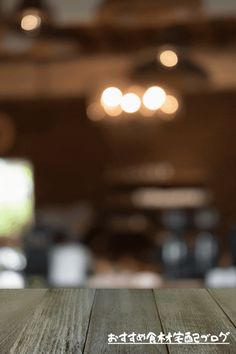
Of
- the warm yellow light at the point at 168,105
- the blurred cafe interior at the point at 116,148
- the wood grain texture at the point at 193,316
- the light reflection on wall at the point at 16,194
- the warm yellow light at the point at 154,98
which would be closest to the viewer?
the wood grain texture at the point at 193,316

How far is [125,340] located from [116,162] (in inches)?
381

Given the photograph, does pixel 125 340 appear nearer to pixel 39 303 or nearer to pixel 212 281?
pixel 39 303

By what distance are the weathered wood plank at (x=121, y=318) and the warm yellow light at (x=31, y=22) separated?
3.68 m

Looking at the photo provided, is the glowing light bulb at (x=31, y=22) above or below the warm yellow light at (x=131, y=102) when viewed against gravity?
above

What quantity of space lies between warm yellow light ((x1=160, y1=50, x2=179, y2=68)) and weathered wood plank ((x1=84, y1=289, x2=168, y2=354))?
176 inches

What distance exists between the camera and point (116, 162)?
431 inches

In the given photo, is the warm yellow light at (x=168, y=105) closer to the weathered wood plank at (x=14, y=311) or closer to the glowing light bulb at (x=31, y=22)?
the glowing light bulb at (x=31, y=22)

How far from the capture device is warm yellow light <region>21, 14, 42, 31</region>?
521 cm

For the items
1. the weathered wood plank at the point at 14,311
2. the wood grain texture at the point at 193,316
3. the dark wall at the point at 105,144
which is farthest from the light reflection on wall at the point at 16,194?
the wood grain texture at the point at 193,316

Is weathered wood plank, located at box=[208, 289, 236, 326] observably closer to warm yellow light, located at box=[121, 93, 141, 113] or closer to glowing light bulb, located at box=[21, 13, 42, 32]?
glowing light bulb, located at box=[21, 13, 42, 32]

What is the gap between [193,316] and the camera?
4.93ft

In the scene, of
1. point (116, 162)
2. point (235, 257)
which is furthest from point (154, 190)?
point (235, 257)

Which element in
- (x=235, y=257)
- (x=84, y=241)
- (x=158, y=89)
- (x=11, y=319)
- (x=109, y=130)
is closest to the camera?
(x=11, y=319)

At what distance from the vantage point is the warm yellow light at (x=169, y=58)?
6.15 m
